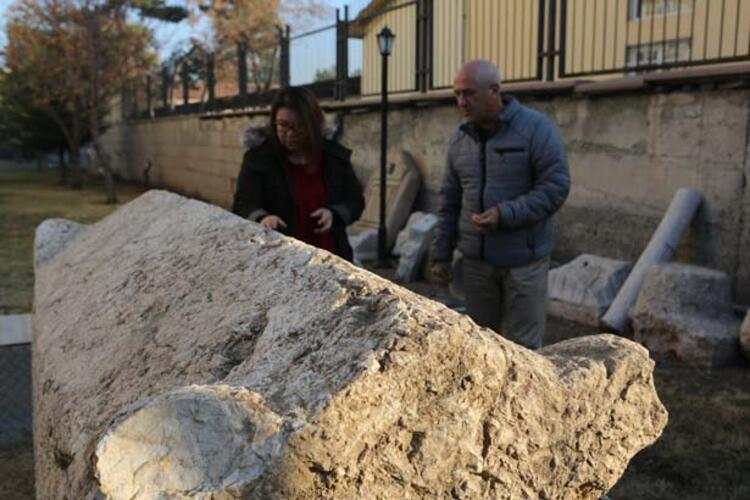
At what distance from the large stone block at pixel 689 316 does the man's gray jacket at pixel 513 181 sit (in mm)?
1854

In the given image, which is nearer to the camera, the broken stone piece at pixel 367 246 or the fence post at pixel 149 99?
the broken stone piece at pixel 367 246

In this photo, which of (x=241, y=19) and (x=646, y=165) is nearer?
(x=646, y=165)

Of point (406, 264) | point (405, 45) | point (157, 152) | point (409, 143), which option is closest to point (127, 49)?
point (157, 152)

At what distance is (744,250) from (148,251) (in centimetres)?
391

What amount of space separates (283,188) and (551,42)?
448 centimetres

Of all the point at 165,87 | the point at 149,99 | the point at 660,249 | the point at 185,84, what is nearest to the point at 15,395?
the point at 660,249

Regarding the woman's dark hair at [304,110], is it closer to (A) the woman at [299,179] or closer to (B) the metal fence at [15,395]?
(A) the woman at [299,179]

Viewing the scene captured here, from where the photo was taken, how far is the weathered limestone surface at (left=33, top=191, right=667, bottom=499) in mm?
1016

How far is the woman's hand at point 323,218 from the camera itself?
2.72m

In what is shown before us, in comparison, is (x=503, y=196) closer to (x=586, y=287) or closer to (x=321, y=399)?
(x=321, y=399)

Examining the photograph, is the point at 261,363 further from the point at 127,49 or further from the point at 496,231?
the point at 127,49

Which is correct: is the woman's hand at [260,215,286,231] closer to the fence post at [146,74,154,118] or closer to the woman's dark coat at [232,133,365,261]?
the woman's dark coat at [232,133,365,261]

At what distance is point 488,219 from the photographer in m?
2.86

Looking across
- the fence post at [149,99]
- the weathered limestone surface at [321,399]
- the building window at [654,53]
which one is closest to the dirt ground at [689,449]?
the weathered limestone surface at [321,399]
